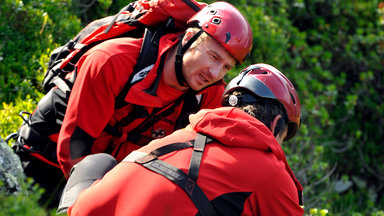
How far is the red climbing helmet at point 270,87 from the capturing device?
3479mm

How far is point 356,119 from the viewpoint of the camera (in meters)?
10.4

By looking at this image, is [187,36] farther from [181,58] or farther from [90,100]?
[90,100]

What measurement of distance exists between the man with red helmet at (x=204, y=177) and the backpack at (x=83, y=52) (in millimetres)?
1282

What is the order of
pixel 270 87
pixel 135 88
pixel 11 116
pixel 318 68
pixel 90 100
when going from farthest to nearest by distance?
pixel 318 68
pixel 11 116
pixel 135 88
pixel 90 100
pixel 270 87

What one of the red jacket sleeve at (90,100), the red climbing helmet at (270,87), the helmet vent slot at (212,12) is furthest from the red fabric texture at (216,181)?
the helmet vent slot at (212,12)

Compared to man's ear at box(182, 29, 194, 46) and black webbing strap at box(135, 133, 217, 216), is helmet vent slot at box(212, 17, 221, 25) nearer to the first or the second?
man's ear at box(182, 29, 194, 46)

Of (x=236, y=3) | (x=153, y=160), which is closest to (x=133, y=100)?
(x=153, y=160)

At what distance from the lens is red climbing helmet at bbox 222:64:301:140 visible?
3479mm

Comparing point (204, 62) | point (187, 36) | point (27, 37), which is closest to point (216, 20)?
point (187, 36)

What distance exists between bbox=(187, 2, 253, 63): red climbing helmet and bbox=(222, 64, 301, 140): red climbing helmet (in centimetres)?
36

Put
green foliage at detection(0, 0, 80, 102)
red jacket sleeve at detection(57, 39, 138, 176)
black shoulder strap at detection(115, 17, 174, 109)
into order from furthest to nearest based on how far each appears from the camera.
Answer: green foliage at detection(0, 0, 80, 102) < black shoulder strap at detection(115, 17, 174, 109) < red jacket sleeve at detection(57, 39, 138, 176)

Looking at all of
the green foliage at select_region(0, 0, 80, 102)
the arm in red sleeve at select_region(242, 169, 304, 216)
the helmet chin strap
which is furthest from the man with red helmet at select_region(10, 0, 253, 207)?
the arm in red sleeve at select_region(242, 169, 304, 216)

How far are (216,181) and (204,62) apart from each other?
1.49 meters

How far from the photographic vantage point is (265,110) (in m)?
3.34
